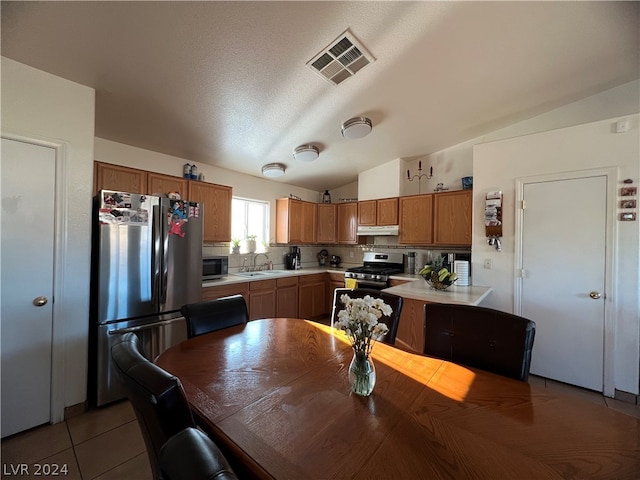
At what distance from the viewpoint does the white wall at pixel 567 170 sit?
2320 mm

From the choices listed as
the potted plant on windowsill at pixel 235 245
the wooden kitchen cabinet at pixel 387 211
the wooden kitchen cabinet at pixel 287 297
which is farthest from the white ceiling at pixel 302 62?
the wooden kitchen cabinet at pixel 287 297

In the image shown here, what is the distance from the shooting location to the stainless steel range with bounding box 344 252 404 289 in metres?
3.80

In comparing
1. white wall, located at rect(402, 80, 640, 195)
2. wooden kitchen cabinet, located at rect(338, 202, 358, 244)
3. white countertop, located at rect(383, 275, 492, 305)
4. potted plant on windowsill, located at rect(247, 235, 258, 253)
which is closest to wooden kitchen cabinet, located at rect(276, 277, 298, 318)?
potted plant on windowsill, located at rect(247, 235, 258, 253)

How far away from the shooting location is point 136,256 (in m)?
2.28

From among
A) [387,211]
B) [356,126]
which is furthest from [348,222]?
[356,126]

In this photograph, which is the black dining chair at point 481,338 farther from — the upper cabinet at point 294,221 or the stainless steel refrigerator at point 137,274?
the upper cabinet at point 294,221

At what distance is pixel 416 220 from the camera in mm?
3867

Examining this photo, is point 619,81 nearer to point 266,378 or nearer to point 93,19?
point 266,378

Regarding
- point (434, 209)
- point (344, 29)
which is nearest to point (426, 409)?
point (344, 29)

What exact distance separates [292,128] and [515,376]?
9.17ft

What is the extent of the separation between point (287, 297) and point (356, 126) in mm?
2559

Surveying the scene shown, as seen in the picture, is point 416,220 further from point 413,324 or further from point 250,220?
point 250,220

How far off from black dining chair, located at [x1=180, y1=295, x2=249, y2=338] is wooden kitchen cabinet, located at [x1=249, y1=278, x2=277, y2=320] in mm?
1553

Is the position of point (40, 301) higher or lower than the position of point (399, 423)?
higher
